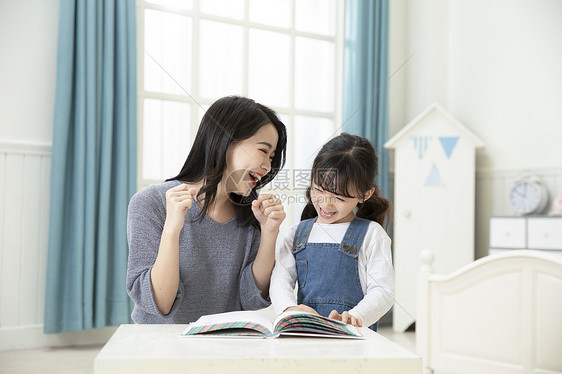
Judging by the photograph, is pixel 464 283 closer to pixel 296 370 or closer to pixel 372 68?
pixel 296 370

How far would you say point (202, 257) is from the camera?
1320 mm

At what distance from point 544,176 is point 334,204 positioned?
2488mm

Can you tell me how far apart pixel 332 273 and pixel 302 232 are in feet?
0.50

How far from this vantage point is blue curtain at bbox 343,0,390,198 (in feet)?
12.1

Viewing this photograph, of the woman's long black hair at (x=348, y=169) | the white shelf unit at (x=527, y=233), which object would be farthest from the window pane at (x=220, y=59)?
the woman's long black hair at (x=348, y=169)

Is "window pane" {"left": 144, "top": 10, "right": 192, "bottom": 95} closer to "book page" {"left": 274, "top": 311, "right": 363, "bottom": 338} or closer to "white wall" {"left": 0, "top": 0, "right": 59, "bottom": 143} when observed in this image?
"white wall" {"left": 0, "top": 0, "right": 59, "bottom": 143}

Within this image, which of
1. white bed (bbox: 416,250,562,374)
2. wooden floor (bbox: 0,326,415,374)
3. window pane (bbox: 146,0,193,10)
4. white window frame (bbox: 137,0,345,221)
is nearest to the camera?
white bed (bbox: 416,250,562,374)

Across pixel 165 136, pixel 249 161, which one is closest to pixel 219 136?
pixel 249 161

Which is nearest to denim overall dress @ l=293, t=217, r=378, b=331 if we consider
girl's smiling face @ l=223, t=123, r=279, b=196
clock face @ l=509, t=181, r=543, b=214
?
girl's smiling face @ l=223, t=123, r=279, b=196

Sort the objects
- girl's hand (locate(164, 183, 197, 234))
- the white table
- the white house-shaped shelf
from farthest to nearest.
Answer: the white house-shaped shelf
girl's hand (locate(164, 183, 197, 234))
the white table

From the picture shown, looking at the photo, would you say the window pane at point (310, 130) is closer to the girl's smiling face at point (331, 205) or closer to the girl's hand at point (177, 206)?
the girl's smiling face at point (331, 205)

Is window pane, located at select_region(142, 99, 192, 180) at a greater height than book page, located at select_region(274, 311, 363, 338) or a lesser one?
greater

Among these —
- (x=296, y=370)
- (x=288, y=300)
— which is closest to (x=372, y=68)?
(x=288, y=300)

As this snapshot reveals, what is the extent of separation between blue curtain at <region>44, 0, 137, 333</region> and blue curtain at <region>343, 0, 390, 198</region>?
4.93ft
